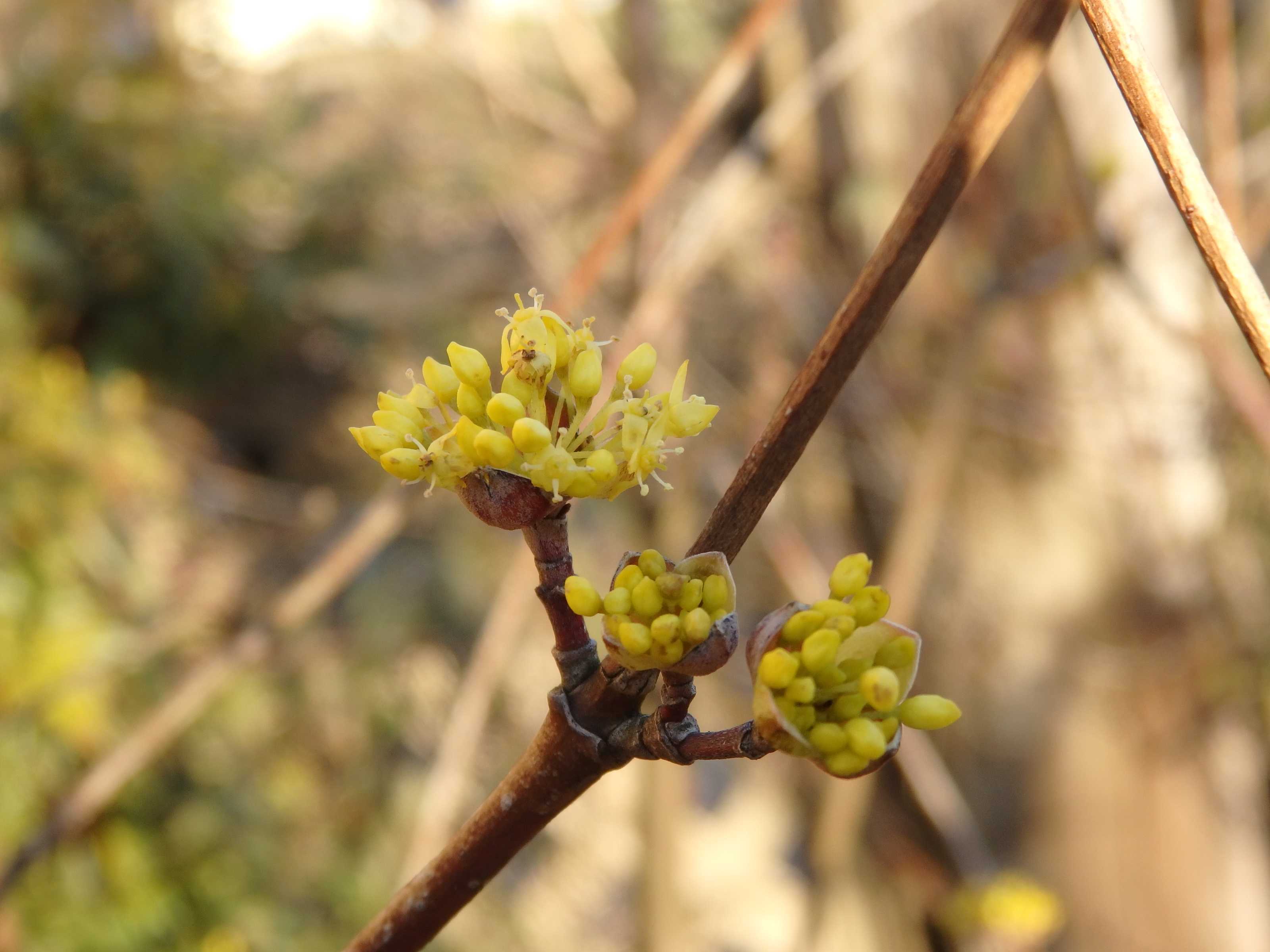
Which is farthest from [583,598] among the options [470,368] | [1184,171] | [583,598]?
[1184,171]

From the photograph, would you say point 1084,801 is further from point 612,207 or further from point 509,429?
point 509,429

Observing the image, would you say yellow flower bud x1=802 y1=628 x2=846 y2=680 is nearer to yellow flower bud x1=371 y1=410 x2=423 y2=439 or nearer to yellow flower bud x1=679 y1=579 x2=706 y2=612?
yellow flower bud x1=679 y1=579 x2=706 y2=612

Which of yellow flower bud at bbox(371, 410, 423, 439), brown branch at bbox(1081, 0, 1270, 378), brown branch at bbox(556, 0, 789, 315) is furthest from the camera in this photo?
brown branch at bbox(556, 0, 789, 315)

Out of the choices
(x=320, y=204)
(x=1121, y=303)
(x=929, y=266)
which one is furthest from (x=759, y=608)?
(x=320, y=204)

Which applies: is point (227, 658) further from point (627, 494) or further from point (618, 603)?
point (627, 494)

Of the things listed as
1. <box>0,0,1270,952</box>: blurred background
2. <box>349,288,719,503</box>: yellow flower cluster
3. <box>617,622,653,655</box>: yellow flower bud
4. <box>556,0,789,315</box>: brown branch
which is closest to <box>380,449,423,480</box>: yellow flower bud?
<box>349,288,719,503</box>: yellow flower cluster
